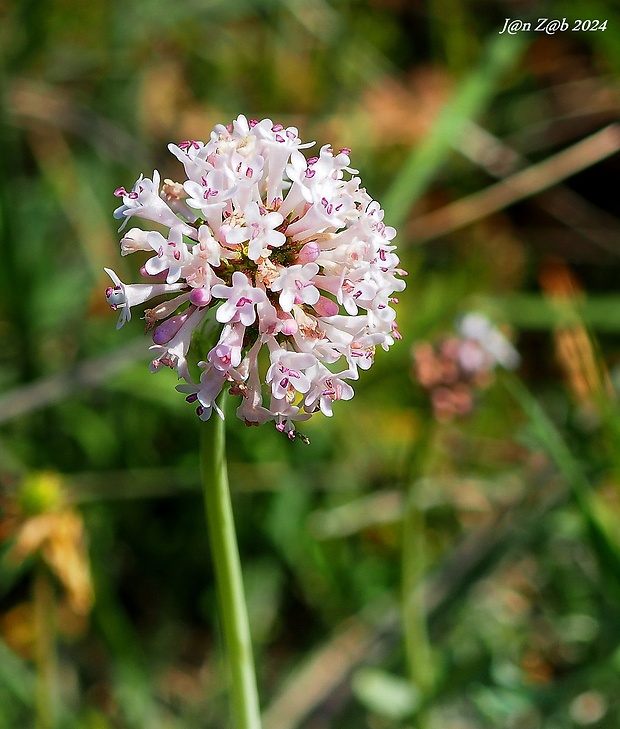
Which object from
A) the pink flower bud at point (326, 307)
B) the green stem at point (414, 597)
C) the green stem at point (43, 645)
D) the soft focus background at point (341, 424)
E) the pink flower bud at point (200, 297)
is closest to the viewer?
the pink flower bud at point (200, 297)

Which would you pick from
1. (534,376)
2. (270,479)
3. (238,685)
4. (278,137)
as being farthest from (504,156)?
(238,685)

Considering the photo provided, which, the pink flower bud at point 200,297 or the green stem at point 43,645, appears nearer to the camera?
the pink flower bud at point 200,297

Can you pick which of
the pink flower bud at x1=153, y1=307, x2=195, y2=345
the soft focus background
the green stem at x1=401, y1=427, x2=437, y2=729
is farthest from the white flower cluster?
the green stem at x1=401, y1=427, x2=437, y2=729

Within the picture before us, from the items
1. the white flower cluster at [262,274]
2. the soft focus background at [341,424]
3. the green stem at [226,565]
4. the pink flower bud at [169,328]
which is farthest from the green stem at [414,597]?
the pink flower bud at [169,328]

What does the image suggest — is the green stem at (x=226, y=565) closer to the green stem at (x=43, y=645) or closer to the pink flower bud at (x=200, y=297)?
the pink flower bud at (x=200, y=297)

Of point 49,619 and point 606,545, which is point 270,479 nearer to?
point 49,619

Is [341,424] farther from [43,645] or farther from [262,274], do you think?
[262,274]

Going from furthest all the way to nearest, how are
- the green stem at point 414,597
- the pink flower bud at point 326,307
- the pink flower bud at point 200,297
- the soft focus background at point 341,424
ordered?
the soft focus background at point 341,424, the green stem at point 414,597, the pink flower bud at point 326,307, the pink flower bud at point 200,297

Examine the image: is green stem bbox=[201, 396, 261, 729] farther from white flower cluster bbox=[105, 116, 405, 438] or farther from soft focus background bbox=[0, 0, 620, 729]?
soft focus background bbox=[0, 0, 620, 729]
